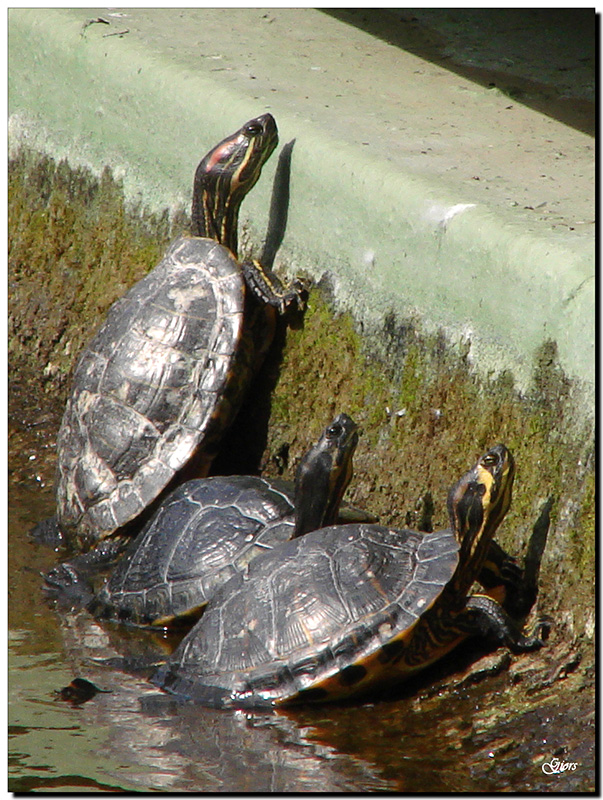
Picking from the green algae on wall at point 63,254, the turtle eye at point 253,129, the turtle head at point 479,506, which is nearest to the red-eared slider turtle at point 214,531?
the turtle head at point 479,506

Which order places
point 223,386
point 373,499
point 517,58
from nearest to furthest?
point 373,499 → point 223,386 → point 517,58

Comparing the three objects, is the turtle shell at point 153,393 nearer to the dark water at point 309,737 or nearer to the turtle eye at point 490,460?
the dark water at point 309,737

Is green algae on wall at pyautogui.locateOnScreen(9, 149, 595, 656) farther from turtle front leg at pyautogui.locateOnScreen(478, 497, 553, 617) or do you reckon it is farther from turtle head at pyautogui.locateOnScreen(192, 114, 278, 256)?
turtle head at pyautogui.locateOnScreen(192, 114, 278, 256)

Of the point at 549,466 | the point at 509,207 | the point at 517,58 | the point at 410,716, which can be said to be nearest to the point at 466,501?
the point at 549,466

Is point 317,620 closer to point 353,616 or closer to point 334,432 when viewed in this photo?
point 353,616

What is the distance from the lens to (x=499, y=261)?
4289 mm

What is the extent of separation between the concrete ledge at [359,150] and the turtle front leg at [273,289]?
13 centimetres

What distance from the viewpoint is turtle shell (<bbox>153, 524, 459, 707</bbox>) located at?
380cm

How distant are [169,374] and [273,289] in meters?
0.69

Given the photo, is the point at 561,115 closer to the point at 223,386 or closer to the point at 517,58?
the point at 517,58

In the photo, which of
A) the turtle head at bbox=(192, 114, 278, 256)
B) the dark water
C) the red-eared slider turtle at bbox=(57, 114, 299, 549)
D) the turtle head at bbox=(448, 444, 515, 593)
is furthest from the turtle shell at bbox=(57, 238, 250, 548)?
the turtle head at bbox=(448, 444, 515, 593)

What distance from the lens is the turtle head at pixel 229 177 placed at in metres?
5.47

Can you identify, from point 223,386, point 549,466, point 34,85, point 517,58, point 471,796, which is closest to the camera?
point 471,796

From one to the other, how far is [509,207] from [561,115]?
140cm
